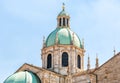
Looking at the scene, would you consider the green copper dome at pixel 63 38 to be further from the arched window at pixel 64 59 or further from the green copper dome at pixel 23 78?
the green copper dome at pixel 23 78

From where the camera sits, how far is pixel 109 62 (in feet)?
156

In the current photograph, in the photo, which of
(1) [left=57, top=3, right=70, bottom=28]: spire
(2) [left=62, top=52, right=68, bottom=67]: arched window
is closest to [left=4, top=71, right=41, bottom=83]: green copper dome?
(2) [left=62, top=52, right=68, bottom=67]: arched window

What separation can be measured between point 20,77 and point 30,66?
3.77m

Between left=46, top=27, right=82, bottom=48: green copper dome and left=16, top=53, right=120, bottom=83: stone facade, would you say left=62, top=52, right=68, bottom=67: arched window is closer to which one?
left=46, top=27, right=82, bottom=48: green copper dome

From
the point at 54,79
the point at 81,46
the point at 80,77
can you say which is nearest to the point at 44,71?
the point at 54,79

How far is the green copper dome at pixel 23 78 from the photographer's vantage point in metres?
51.0

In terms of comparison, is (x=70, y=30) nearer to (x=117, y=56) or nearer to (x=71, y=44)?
(x=71, y=44)

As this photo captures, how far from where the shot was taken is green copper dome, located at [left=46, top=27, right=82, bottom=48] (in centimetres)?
5738

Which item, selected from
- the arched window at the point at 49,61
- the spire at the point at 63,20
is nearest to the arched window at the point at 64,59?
the arched window at the point at 49,61

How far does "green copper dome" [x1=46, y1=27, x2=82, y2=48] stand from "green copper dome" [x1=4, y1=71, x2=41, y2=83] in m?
7.40

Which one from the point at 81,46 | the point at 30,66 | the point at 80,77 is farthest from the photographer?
the point at 81,46

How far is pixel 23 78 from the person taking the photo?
5112 cm

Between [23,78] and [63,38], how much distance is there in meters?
10.0

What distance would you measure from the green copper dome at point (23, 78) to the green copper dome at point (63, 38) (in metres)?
7.40
